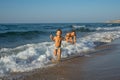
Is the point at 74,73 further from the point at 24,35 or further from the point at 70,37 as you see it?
the point at 24,35

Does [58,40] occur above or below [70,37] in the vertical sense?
above

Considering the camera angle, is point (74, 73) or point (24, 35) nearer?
point (74, 73)

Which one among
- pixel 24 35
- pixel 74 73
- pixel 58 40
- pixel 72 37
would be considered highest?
pixel 58 40

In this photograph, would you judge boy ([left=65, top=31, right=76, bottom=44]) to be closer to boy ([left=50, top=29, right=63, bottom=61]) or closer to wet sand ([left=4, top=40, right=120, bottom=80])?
boy ([left=50, top=29, right=63, bottom=61])

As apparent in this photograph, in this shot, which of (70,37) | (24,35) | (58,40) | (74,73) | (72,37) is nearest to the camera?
(74,73)

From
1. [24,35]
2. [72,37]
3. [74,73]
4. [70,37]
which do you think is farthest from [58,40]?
[24,35]

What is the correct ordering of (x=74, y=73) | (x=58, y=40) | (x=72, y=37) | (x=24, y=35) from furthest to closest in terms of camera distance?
(x=24, y=35)
(x=72, y=37)
(x=58, y=40)
(x=74, y=73)

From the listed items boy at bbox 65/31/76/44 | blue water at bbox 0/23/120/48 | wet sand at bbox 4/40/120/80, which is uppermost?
boy at bbox 65/31/76/44

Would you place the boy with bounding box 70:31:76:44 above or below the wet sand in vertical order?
above

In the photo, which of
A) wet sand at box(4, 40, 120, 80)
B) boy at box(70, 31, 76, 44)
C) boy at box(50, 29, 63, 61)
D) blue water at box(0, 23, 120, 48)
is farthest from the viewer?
blue water at box(0, 23, 120, 48)

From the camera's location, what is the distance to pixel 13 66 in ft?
29.6

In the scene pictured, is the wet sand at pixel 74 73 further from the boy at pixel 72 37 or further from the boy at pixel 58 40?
the boy at pixel 72 37

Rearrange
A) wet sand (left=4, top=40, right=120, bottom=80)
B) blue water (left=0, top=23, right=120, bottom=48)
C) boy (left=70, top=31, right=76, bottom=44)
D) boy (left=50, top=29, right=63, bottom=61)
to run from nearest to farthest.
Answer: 1. wet sand (left=4, top=40, right=120, bottom=80)
2. boy (left=50, top=29, right=63, bottom=61)
3. boy (left=70, top=31, right=76, bottom=44)
4. blue water (left=0, top=23, right=120, bottom=48)

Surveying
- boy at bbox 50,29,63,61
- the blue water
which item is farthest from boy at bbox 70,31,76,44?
boy at bbox 50,29,63,61
